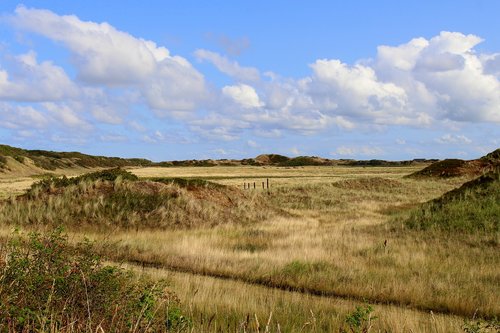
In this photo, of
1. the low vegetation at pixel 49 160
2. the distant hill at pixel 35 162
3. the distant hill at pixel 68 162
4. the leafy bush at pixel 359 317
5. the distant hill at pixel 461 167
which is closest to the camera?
the leafy bush at pixel 359 317

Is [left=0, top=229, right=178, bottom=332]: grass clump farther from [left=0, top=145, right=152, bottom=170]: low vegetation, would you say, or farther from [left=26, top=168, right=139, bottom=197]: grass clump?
[left=0, top=145, right=152, bottom=170]: low vegetation

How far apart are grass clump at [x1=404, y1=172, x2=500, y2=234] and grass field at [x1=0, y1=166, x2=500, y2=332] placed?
0.72 meters

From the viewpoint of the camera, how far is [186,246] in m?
15.8

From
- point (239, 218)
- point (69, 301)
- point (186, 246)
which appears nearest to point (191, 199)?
point (239, 218)

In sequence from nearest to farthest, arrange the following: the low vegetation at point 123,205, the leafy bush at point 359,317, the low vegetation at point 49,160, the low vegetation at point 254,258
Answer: the leafy bush at point 359,317
the low vegetation at point 254,258
the low vegetation at point 123,205
the low vegetation at point 49,160

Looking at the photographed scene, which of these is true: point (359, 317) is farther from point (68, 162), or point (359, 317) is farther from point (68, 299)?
point (68, 162)

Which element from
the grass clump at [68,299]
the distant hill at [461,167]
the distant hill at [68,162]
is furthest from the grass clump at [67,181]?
the distant hill at [68,162]

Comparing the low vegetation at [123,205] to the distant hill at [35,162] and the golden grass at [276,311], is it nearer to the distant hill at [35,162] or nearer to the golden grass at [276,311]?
the golden grass at [276,311]

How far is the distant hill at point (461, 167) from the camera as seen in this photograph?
7112 centimetres

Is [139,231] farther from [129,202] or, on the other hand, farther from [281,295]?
[281,295]

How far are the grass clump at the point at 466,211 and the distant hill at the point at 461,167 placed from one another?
50197mm

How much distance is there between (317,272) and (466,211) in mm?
10707

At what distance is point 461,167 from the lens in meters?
73.9

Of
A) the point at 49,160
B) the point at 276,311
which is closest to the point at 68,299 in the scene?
the point at 276,311
